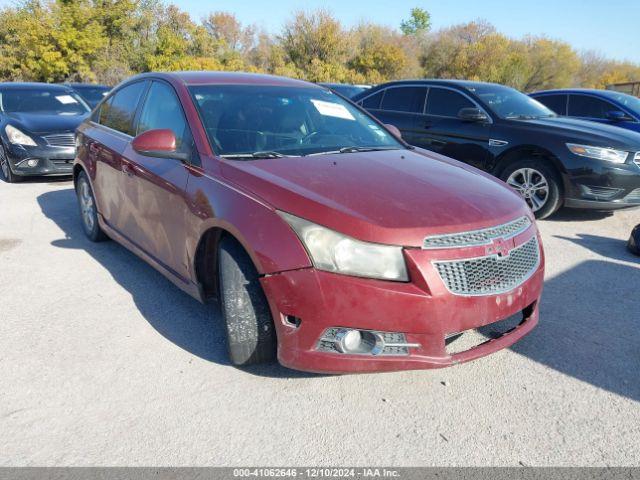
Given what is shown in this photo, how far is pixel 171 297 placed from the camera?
376cm

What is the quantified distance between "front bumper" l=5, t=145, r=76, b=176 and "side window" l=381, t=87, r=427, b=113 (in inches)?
190

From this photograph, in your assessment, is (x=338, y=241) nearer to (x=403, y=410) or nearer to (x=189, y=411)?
(x=403, y=410)

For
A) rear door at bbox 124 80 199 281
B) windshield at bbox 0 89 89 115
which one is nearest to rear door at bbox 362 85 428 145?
rear door at bbox 124 80 199 281

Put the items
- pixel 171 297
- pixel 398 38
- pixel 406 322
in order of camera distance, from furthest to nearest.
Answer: pixel 398 38 → pixel 171 297 → pixel 406 322

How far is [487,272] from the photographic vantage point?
2.44 meters

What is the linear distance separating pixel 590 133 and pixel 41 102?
8536 mm

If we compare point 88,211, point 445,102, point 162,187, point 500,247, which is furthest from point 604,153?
point 88,211

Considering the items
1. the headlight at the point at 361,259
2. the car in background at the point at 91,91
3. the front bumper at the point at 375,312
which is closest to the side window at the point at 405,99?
the front bumper at the point at 375,312

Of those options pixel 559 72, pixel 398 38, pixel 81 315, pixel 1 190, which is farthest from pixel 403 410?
pixel 398 38

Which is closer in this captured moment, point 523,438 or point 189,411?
point 523,438

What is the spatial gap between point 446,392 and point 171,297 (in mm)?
2103

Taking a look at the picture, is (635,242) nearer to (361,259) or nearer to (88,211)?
(361,259)

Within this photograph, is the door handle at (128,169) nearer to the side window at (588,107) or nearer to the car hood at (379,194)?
the car hood at (379,194)

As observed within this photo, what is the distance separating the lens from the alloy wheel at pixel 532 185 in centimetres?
598
